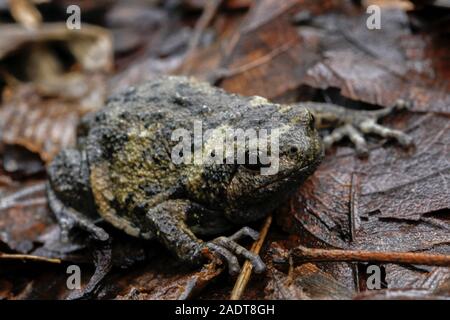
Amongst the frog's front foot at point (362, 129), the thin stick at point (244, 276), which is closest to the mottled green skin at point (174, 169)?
the thin stick at point (244, 276)

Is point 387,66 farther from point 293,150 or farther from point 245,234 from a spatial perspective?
point 245,234

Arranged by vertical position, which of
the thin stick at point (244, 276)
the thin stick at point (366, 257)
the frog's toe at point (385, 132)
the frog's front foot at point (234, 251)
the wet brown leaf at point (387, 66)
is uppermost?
the wet brown leaf at point (387, 66)

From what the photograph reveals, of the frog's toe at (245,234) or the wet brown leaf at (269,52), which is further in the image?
the wet brown leaf at (269,52)

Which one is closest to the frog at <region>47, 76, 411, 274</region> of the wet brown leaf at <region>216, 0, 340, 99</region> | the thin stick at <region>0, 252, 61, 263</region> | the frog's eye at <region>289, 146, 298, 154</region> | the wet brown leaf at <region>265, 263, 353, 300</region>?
the frog's eye at <region>289, 146, 298, 154</region>

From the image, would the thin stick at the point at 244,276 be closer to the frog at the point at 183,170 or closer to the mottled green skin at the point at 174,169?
the frog at the point at 183,170

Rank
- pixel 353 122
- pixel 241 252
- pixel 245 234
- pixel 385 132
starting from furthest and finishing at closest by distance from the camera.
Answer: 1. pixel 353 122
2. pixel 385 132
3. pixel 245 234
4. pixel 241 252

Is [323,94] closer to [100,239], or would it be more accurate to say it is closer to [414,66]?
[414,66]

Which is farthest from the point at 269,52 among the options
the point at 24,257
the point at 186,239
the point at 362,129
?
the point at 24,257
